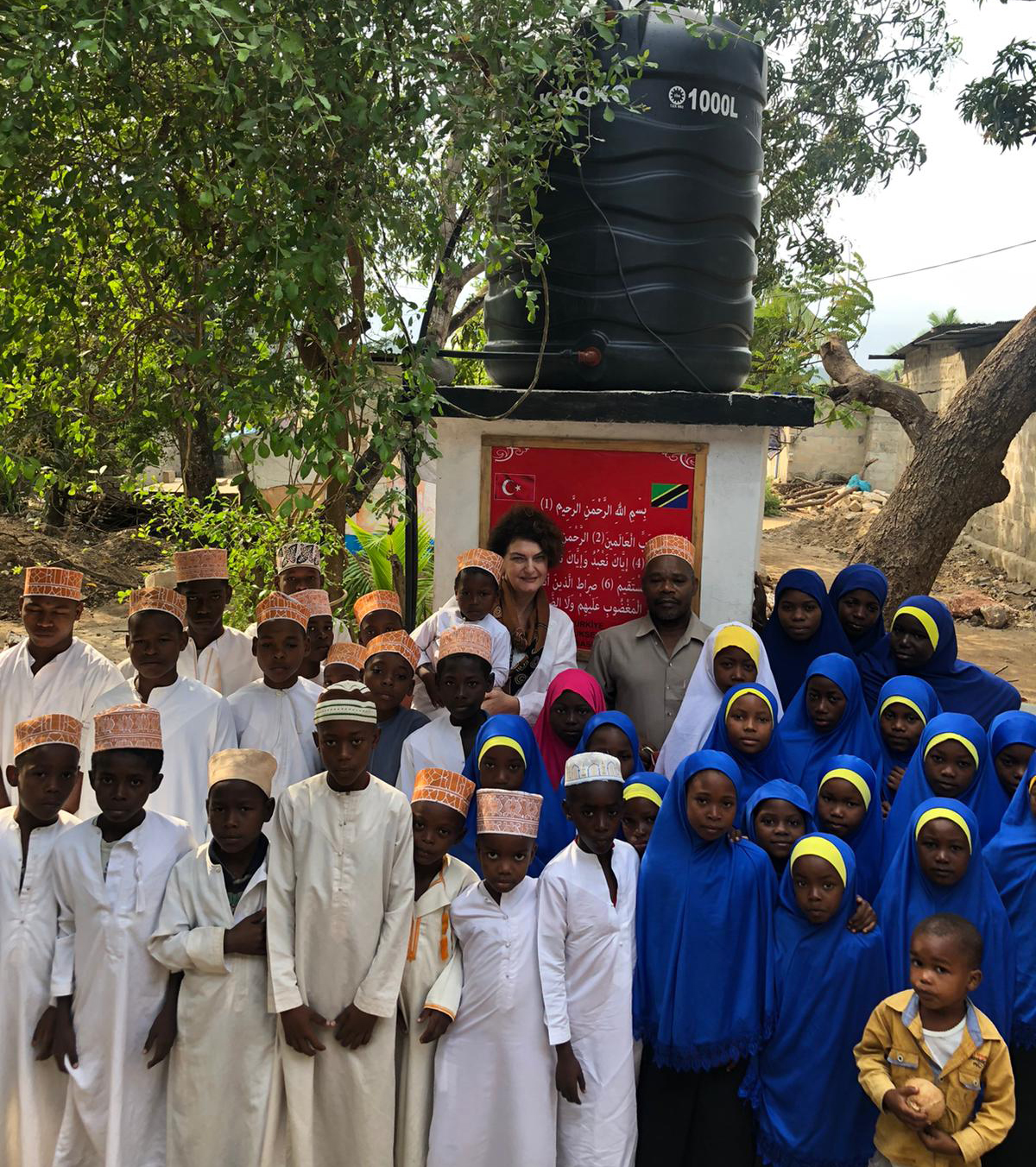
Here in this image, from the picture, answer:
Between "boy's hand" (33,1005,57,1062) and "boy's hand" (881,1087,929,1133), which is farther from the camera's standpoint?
"boy's hand" (33,1005,57,1062)

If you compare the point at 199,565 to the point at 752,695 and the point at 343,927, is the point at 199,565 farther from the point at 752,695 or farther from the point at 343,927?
the point at 752,695

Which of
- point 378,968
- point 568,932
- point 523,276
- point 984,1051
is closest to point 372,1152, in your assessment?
point 378,968

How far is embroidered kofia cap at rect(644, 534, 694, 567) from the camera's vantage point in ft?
15.3

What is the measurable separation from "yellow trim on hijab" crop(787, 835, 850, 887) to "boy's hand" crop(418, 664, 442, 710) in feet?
5.09

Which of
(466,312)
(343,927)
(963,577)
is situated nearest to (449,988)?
(343,927)

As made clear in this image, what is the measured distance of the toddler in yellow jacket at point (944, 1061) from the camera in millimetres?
2879

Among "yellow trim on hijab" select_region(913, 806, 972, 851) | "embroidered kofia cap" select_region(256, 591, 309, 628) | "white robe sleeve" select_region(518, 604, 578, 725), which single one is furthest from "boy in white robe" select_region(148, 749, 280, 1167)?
"yellow trim on hijab" select_region(913, 806, 972, 851)

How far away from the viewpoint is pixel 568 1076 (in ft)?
10.2

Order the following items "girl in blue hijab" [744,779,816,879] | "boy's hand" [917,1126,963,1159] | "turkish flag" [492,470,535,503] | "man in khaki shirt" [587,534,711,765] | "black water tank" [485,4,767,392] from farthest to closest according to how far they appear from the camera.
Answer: "turkish flag" [492,470,535,503] → "black water tank" [485,4,767,392] → "man in khaki shirt" [587,534,711,765] → "girl in blue hijab" [744,779,816,879] → "boy's hand" [917,1126,963,1159]

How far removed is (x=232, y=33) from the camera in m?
3.39

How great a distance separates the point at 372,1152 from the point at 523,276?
374cm

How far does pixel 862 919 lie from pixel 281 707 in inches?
83.2

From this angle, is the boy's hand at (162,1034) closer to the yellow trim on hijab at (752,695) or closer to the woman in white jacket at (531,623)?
the woman in white jacket at (531,623)

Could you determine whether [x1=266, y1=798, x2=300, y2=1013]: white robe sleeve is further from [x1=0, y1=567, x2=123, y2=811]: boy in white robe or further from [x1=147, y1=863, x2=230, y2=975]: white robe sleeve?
[x1=0, y1=567, x2=123, y2=811]: boy in white robe
